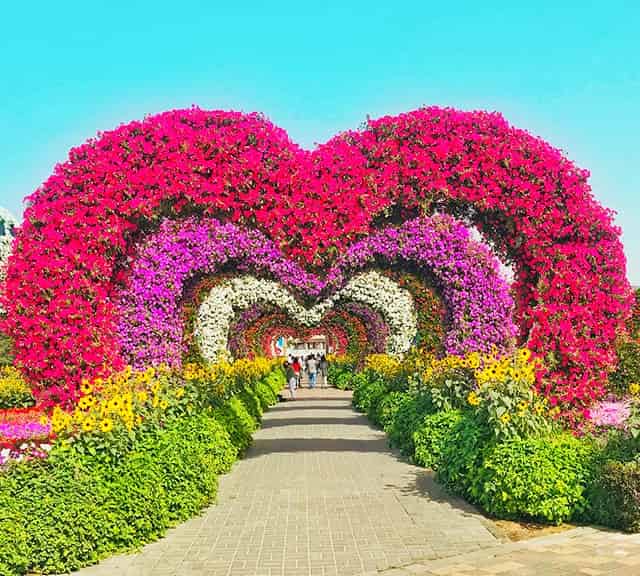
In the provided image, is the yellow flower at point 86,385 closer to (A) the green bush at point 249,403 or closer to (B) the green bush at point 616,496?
(B) the green bush at point 616,496

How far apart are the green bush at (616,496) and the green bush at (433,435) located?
8.70ft

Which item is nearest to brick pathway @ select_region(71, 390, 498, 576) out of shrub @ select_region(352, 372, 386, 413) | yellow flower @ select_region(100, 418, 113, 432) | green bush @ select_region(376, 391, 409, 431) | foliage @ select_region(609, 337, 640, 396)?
yellow flower @ select_region(100, 418, 113, 432)

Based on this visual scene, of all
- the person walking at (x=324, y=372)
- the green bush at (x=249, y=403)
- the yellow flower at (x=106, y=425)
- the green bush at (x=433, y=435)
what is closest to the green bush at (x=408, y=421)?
the green bush at (x=433, y=435)

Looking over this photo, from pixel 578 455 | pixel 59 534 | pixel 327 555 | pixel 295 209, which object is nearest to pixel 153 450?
pixel 59 534

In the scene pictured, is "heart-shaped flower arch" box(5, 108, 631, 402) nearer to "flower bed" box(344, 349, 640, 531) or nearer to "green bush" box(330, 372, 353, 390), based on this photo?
"flower bed" box(344, 349, 640, 531)

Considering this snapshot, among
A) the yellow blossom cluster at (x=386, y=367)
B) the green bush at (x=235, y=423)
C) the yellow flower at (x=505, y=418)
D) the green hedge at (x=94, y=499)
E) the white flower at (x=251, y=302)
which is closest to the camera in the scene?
the green hedge at (x=94, y=499)

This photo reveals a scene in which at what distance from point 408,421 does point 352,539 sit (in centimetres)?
502

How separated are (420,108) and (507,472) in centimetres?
413

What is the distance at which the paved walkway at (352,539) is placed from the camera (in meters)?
4.98

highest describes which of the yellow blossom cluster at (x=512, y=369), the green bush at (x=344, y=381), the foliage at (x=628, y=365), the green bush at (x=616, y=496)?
the yellow blossom cluster at (x=512, y=369)

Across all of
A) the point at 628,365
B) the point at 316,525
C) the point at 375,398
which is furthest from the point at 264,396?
the point at 316,525

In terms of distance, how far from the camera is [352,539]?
580 centimetres

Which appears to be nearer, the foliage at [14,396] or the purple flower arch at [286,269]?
the purple flower arch at [286,269]

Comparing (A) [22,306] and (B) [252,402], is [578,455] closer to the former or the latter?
(A) [22,306]
